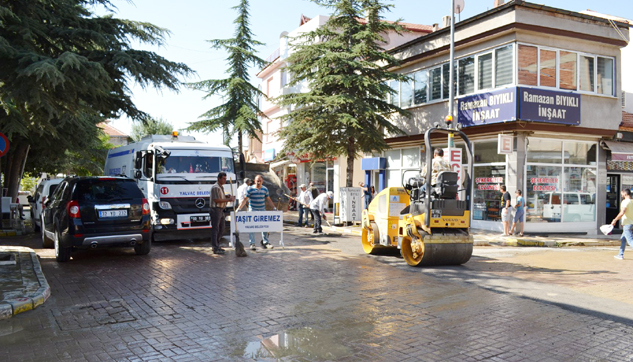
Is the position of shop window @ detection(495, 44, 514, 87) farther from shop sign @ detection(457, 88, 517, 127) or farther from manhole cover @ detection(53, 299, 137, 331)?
manhole cover @ detection(53, 299, 137, 331)

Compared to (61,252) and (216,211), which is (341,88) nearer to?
(216,211)

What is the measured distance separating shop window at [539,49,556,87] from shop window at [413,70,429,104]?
186 inches

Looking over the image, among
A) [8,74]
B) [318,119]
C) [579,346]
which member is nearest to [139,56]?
[8,74]

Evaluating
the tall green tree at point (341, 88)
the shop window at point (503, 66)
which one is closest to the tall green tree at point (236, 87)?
the tall green tree at point (341, 88)

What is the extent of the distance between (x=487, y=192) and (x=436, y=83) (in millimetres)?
5121

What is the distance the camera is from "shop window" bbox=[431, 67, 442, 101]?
19828 millimetres

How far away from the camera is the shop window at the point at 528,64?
16625 millimetres

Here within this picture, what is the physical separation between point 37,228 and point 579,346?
17077mm

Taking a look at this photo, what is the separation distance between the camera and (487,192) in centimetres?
1780

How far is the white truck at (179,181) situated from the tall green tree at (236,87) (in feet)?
44.3

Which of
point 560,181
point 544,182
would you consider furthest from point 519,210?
point 560,181

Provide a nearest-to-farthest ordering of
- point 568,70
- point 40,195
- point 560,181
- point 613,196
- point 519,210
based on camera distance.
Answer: point 519,210 < point 40,195 < point 568,70 < point 560,181 < point 613,196

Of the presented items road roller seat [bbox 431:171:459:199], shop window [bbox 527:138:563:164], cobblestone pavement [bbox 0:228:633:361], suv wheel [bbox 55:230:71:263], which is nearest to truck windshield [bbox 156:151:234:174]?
suv wheel [bbox 55:230:71:263]

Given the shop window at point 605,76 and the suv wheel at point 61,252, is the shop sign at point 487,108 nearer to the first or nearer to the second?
the shop window at point 605,76
